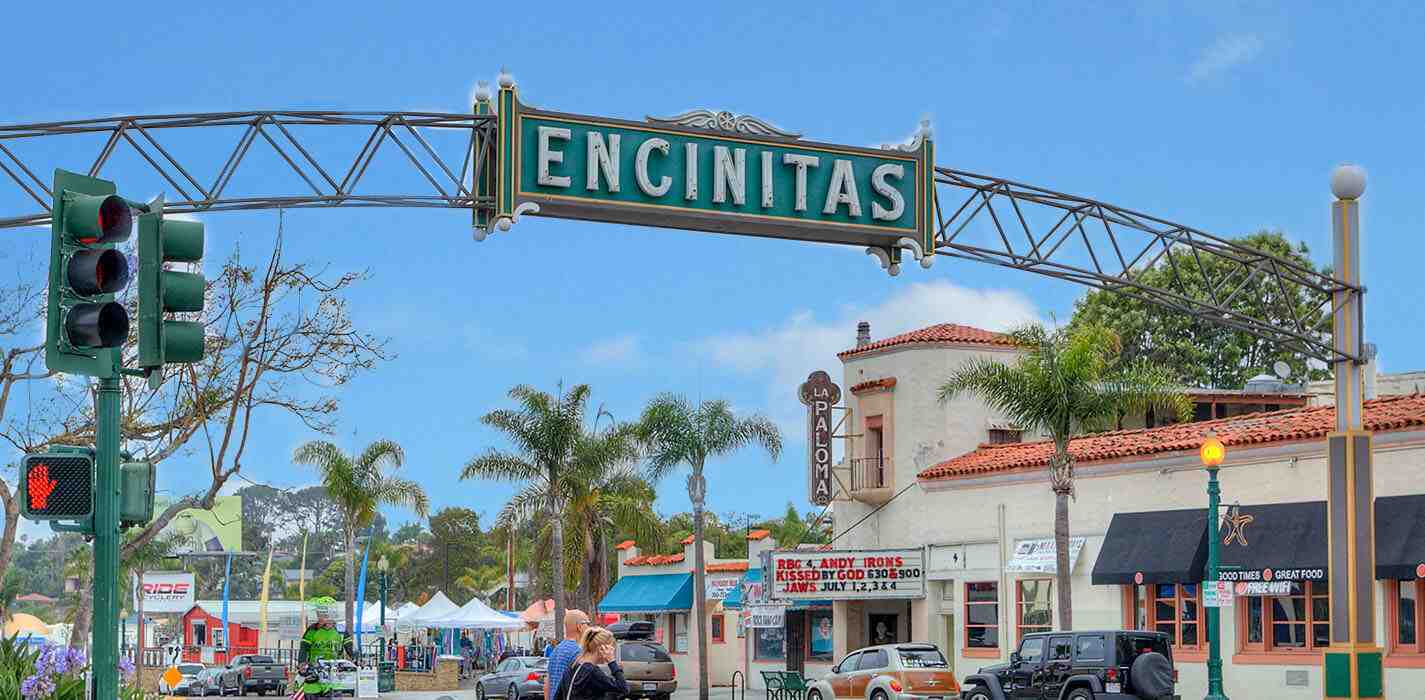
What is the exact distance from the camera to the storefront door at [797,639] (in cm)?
4666

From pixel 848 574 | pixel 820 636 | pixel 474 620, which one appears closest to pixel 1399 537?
pixel 848 574

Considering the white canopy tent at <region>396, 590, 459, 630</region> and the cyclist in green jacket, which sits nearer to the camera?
the cyclist in green jacket

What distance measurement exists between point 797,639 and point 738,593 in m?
2.80

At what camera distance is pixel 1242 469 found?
3434cm

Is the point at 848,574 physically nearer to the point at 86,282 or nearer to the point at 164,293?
A: the point at 164,293

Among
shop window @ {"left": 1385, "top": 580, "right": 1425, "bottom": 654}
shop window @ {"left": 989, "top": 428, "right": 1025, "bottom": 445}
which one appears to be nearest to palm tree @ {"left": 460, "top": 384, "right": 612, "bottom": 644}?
shop window @ {"left": 989, "top": 428, "right": 1025, "bottom": 445}

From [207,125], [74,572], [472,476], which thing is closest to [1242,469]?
[207,125]

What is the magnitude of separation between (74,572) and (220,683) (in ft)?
194

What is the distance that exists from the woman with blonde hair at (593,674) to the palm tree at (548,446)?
3729cm

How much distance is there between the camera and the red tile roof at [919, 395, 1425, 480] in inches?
1268

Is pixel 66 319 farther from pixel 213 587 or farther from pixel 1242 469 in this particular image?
pixel 213 587

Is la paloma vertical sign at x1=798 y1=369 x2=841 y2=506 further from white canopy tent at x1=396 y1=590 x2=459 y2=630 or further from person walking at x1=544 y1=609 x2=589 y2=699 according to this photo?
person walking at x1=544 y1=609 x2=589 y2=699

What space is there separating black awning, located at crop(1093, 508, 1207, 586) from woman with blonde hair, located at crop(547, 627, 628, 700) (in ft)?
71.5

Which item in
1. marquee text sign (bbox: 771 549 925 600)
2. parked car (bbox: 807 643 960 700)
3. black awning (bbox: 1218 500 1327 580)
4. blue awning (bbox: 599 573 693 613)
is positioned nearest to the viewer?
black awning (bbox: 1218 500 1327 580)
